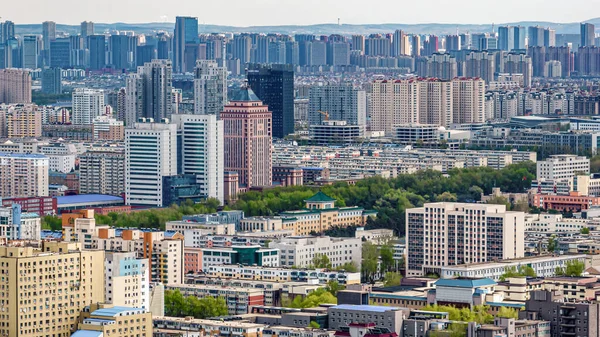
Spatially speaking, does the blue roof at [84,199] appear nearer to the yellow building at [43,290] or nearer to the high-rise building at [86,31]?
the yellow building at [43,290]

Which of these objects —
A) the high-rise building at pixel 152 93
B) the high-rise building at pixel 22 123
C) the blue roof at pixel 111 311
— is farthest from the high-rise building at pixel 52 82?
the blue roof at pixel 111 311

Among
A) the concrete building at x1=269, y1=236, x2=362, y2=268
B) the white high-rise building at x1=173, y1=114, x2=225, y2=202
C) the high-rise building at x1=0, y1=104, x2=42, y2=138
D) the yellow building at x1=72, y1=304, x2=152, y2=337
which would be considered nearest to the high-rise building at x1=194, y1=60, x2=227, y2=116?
the high-rise building at x1=0, y1=104, x2=42, y2=138

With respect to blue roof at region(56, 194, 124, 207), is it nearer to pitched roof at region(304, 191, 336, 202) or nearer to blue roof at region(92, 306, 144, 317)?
pitched roof at region(304, 191, 336, 202)

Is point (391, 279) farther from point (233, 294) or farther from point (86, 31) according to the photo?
point (86, 31)

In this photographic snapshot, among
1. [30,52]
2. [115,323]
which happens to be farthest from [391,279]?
[30,52]

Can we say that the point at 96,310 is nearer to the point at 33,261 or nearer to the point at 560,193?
the point at 33,261

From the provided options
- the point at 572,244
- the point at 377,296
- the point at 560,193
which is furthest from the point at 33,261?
the point at 560,193
